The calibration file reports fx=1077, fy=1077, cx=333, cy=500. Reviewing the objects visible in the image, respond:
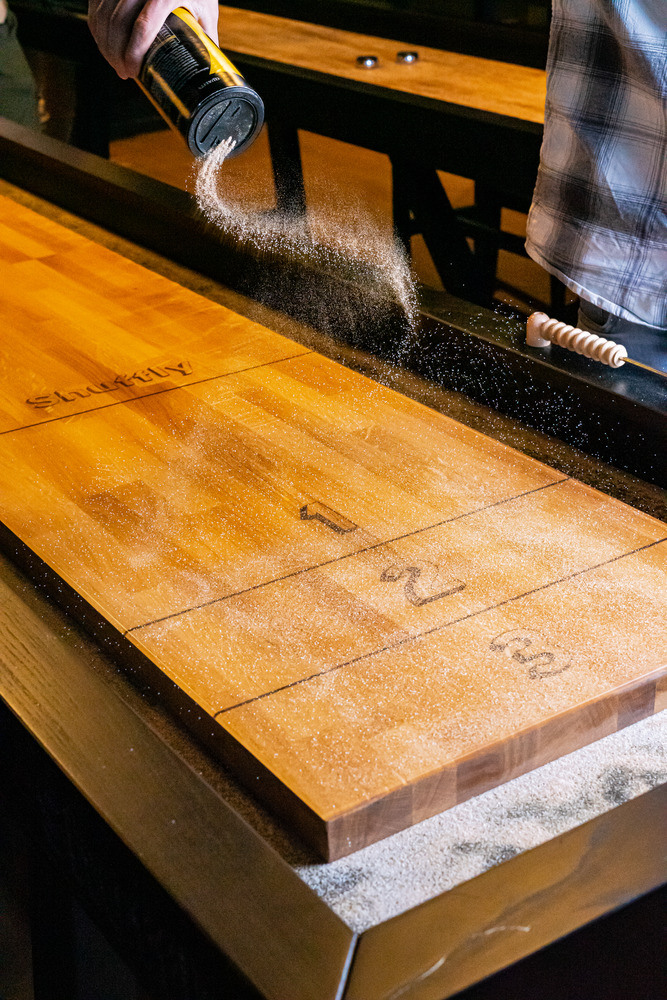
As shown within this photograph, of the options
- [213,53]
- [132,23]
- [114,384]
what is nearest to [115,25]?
[132,23]

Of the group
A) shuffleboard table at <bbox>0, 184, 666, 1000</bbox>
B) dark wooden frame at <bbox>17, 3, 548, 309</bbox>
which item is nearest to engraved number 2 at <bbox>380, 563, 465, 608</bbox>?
shuffleboard table at <bbox>0, 184, 666, 1000</bbox>

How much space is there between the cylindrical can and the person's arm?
16mm

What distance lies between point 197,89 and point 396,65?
7.34ft

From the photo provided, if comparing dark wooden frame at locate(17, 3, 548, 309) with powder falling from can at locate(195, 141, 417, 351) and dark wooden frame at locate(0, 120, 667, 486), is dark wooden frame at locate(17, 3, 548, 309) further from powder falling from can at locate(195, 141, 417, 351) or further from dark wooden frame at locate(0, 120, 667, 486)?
dark wooden frame at locate(0, 120, 667, 486)

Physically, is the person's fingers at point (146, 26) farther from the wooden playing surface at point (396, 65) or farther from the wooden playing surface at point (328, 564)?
the wooden playing surface at point (396, 65)

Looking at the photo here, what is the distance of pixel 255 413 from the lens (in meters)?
1.29

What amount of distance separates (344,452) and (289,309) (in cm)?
47

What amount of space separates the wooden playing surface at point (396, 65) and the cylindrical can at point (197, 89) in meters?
1.53

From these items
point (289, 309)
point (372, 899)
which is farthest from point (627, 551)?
point (289, 309)

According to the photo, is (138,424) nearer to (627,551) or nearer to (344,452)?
(344,452)

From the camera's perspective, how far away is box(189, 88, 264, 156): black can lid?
1142mm

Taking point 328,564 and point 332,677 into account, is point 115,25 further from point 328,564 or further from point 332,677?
point 332,677

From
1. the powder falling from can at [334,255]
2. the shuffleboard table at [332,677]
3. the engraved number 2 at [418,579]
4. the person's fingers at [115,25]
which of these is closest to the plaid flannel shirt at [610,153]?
the powder falling from can at [334,255]

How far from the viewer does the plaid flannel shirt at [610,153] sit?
1.50 meters
